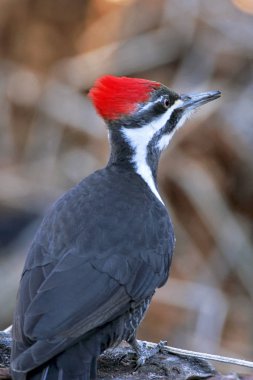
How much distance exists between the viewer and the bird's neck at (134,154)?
641cm

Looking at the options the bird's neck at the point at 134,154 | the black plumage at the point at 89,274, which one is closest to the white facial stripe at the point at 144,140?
the bird's neck at the point at 134,154

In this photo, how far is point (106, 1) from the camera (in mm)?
9953

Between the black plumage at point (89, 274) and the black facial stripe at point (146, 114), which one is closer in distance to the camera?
Result: the black plumage at point (89, 274)

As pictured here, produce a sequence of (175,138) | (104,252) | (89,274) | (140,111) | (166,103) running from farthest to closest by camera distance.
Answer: (175,138) → (166,103) → (140,111) → (104,252) → (89,274)

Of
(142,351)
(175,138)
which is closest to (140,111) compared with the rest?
(142,351)

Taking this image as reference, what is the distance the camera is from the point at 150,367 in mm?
5988

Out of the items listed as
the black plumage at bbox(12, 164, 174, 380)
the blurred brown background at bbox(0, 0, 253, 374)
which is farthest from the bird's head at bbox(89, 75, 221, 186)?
the blurred brown background at bbox(0, 0, 253, 374)

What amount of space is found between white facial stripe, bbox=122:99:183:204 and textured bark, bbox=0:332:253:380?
95 cm

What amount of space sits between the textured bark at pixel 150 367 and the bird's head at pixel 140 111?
1172 millimetres

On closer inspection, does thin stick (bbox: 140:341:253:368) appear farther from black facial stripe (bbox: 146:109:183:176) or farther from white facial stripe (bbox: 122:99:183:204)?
black facial stripe (bbox: 146:109:183:176)

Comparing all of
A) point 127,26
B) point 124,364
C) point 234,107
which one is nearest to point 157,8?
point 127,26

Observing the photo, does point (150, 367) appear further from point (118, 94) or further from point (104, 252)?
point (118, 94)

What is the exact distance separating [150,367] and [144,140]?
1.35 m

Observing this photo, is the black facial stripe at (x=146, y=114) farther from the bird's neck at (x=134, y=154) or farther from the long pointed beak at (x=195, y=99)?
the long pointed beak at (x=195, y=99)
